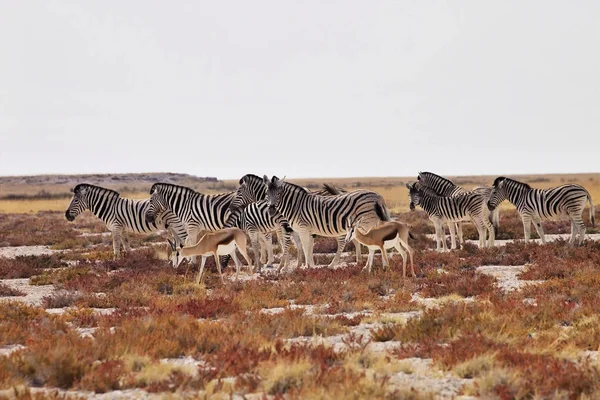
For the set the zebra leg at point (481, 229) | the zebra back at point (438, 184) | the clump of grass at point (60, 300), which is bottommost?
the clump of grass at point (60, 300)

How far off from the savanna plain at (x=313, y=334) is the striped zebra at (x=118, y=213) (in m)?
3.84

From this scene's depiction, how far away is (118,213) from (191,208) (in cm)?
316

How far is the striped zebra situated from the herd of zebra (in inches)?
1.2

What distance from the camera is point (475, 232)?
91.5 feet

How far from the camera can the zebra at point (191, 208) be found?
20.4 meters

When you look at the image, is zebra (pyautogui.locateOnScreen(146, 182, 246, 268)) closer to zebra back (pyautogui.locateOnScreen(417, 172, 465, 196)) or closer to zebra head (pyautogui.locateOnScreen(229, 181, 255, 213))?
zebra head (pyautogui.locateOnScreen(229, 181, 255, 213))

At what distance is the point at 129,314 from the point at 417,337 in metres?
4.77

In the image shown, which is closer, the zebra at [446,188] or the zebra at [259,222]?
the zebra at [259,222]

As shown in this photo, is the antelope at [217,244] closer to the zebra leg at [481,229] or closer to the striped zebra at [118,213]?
the striped zebra at [118,213]

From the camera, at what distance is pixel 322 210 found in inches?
726

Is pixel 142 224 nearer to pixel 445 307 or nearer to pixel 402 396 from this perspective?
pixel 445 307

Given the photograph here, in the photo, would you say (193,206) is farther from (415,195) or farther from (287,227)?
(415,195)

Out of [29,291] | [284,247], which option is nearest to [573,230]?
[284,247]

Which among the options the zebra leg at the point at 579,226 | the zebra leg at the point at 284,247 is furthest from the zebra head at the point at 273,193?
the zebra leg at the point at 579,226
